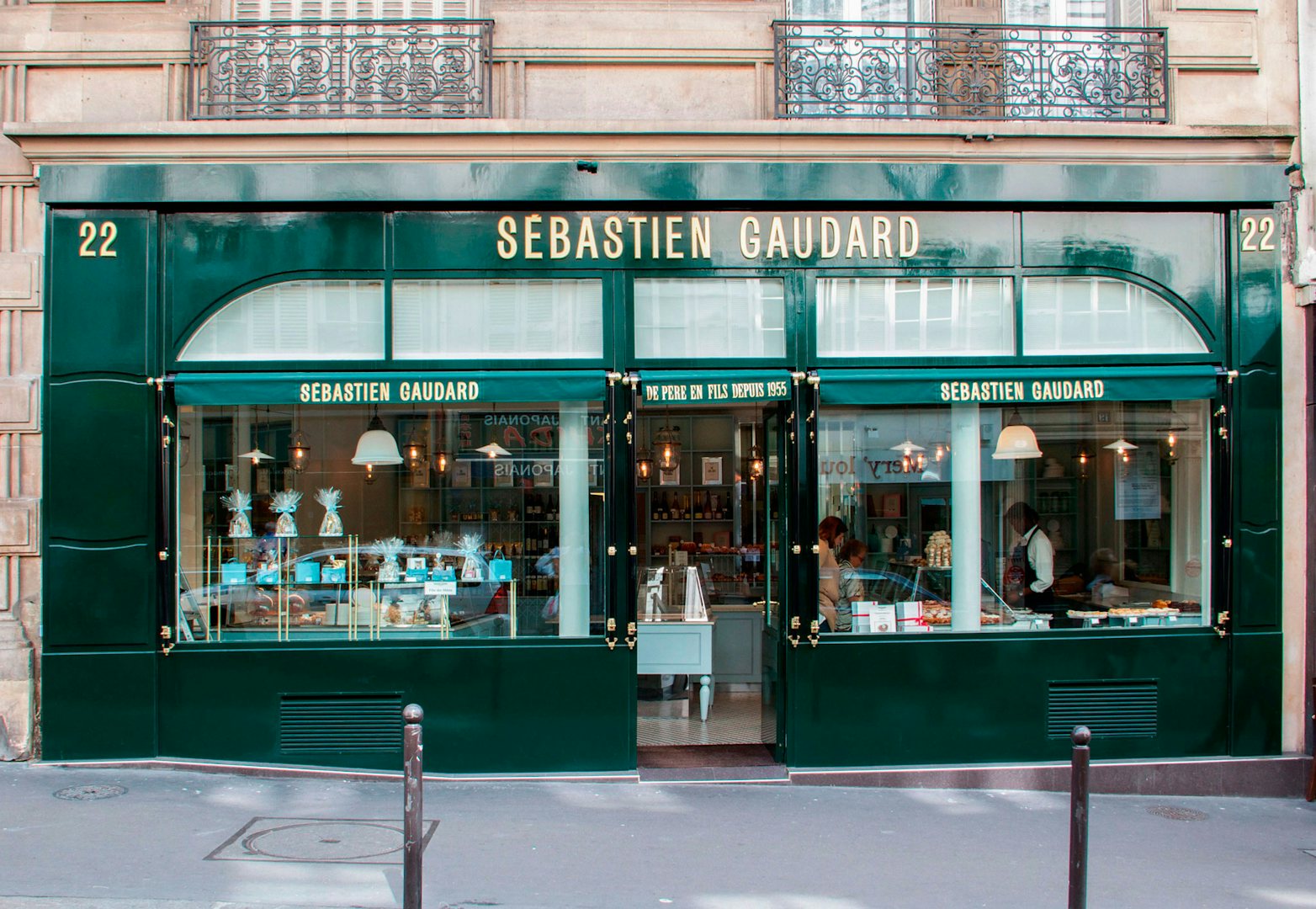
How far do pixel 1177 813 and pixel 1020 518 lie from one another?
2.41 meters

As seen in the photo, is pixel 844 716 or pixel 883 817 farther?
pixel 844 716

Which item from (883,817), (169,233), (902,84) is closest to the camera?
(883,817)

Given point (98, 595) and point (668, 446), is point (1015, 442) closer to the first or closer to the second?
→ point (668, 446)

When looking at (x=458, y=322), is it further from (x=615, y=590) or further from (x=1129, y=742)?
(x=1129, y=742)

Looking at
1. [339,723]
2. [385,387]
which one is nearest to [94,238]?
[385,387]

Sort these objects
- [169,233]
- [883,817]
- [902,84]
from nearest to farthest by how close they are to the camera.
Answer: [883,817], [169,233], [902,84]

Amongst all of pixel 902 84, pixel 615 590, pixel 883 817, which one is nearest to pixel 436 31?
pixel 902 84

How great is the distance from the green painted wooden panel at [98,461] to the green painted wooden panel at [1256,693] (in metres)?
8.27

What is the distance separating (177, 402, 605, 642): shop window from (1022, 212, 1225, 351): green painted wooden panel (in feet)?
12.6

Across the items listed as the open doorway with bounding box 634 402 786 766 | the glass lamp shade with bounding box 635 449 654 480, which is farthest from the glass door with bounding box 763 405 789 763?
the glass lamp shade with bounding box 635 449 654 480

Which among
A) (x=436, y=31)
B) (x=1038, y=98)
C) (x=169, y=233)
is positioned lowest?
(x=169, y=233)

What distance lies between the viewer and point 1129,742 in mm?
8188

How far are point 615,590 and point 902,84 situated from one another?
4.58m

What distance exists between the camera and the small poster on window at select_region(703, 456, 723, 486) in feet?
45.1
